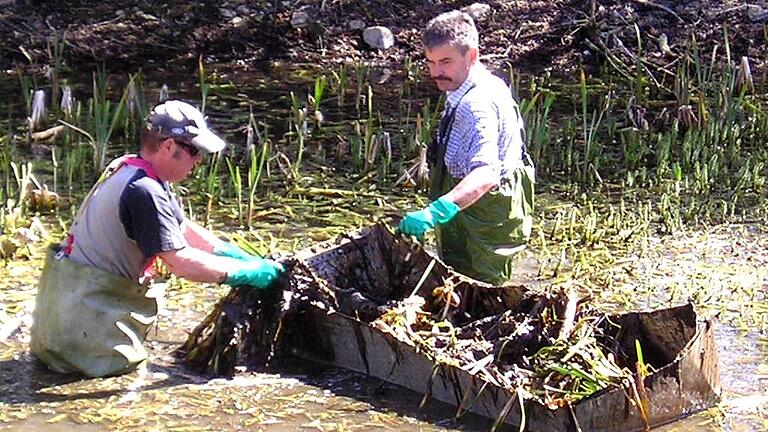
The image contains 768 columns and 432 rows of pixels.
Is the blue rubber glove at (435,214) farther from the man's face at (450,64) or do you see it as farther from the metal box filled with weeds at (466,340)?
the man's face at (450,64)

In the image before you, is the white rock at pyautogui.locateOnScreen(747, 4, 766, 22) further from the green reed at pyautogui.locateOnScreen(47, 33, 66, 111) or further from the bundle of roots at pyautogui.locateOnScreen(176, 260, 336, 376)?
the bundle of roots at pyautogui.locateOnScreen(176, 260, 336, 376)

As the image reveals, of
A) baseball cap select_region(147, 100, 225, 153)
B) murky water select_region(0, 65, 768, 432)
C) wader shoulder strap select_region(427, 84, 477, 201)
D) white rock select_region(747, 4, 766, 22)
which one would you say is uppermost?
white rock select_region(747, 4, 766, 22)

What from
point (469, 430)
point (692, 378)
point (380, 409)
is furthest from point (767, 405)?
point (380, 409)

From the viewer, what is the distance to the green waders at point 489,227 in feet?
18.5

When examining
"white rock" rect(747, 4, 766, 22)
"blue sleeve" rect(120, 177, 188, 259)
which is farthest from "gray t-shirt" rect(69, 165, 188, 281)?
"white rock" rect(747, 4, 766, 22)

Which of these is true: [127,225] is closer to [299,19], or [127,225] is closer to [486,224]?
[486,224]

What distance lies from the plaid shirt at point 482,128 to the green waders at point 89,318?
4.70 ft

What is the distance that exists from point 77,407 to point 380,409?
1220 mm

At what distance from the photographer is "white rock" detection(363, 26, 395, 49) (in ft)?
41.8

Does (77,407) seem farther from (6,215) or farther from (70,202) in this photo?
(70,202)

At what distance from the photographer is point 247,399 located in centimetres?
520

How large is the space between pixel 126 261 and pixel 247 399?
757 mm

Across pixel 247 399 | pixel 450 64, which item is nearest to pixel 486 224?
pixel 450 64

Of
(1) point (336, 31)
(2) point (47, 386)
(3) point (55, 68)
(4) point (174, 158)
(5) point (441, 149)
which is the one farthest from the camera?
(1) point (336, 31)
